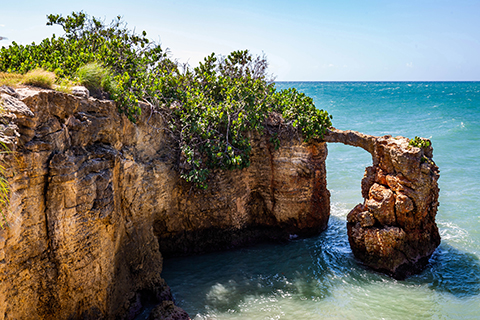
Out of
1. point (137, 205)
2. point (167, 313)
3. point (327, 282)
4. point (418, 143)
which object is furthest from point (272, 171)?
point (167, 313)

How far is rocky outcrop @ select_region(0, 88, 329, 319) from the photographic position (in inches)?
226

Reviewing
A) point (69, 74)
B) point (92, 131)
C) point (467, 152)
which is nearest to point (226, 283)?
point (92, 131)

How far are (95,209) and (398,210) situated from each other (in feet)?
25.0

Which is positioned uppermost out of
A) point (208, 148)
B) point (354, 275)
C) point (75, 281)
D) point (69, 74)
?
point (69, 74)

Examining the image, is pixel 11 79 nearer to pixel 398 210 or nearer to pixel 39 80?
pixel 39 80

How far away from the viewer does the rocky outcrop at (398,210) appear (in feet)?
32.5

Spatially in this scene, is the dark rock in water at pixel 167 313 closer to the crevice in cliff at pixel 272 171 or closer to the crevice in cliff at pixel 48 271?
the crevice in cliff at pixel 48 271

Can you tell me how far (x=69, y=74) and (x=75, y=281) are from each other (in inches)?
161

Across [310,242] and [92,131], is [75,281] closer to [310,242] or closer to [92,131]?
[92,131]

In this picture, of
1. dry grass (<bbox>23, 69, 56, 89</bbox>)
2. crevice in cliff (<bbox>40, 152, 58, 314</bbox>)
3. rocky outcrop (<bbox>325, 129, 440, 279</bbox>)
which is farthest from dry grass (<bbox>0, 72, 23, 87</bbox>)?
rocky outcrop (<bbox>325, 129, 440, 279</bbox>)

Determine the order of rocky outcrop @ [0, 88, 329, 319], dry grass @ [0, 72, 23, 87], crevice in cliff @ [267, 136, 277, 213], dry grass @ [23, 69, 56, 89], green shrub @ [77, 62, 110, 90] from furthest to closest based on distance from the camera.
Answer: crevice in cliff @ [267, 136, 277, 213] → green shrub @ [77, 62, 110, 90] → dry grass @ [23, 69, 56, 89] → dry grass @ [0, 72, 23, 87] → rocky outcrop @ [0, 88, 329, 319]

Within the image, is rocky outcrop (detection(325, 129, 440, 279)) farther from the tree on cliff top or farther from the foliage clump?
the tree on cliff top

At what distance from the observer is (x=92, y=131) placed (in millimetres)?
6875

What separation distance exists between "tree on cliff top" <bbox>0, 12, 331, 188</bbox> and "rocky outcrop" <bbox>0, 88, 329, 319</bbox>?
0.51 meters
